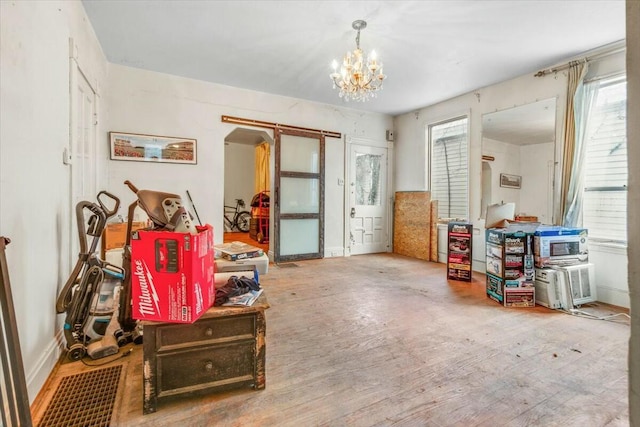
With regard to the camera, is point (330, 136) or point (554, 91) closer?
point (554, 91)

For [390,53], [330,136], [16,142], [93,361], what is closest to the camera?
[16,142]

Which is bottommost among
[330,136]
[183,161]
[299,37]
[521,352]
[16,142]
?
[521,352]

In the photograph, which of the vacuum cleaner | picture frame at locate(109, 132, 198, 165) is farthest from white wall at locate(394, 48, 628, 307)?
the vacuum cleaner

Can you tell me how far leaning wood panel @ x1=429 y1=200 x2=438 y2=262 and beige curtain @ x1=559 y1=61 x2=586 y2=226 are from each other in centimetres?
210

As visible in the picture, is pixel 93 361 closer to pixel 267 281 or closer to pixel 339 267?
pixel 267 281

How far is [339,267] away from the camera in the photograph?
505 centimetres

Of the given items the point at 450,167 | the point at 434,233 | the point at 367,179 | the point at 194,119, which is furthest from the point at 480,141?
the point at 194,119

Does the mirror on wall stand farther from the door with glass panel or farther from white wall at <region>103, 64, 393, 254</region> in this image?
the door with glass panel

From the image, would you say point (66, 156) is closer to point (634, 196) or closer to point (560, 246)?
point (634, 196)

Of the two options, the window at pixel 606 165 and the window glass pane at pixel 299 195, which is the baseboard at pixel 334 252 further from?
the window at pixel 606 165

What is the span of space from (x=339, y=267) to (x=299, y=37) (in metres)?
3.50

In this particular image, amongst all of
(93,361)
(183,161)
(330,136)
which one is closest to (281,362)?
(93,361)

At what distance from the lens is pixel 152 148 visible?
438cm

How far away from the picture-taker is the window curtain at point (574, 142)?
362 cm
